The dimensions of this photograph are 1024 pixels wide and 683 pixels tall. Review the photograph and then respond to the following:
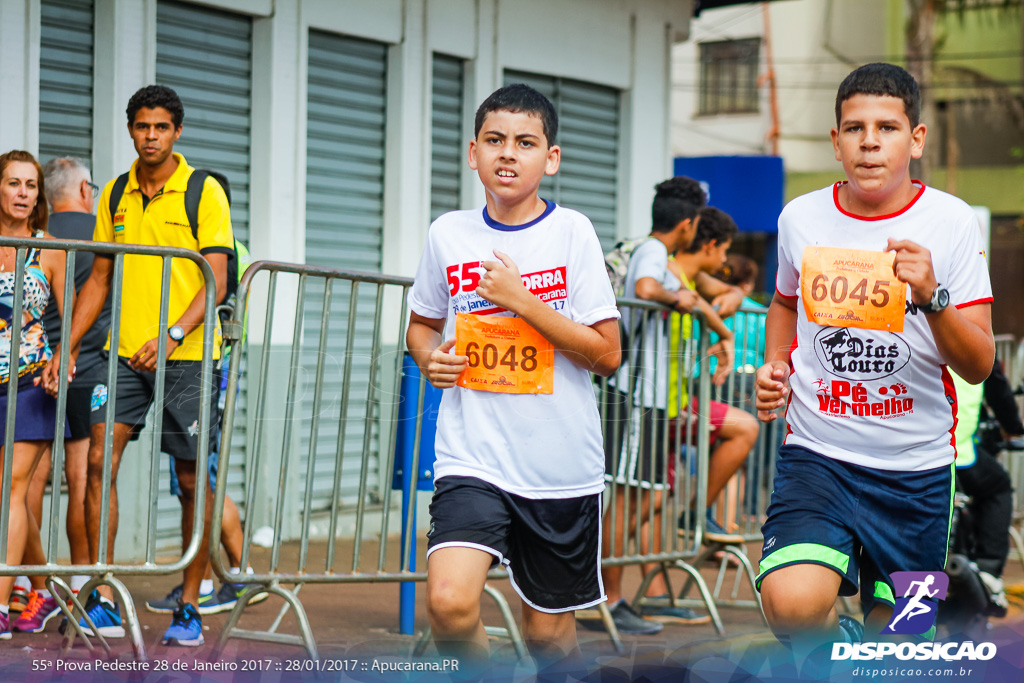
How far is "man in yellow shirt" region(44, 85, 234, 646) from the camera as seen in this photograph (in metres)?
5.20

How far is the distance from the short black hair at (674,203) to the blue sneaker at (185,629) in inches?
121

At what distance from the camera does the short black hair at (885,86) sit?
346 cm

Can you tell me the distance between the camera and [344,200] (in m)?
8.92

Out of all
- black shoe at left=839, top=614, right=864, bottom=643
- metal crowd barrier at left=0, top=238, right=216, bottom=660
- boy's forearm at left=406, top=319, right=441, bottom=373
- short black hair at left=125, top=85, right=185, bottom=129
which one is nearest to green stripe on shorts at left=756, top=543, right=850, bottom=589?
black shoe at left=839, top=614, right=864, bottom=643

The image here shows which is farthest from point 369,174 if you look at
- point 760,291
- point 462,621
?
point 760,291

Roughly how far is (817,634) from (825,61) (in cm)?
2553

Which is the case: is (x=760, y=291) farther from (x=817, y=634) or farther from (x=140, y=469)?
(x=817, y=634)

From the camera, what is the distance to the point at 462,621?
337 cm

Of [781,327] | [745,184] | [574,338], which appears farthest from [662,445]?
[745,184]

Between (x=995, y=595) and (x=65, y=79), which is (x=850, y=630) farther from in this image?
(x=65, y=79)

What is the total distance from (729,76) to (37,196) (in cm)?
2533

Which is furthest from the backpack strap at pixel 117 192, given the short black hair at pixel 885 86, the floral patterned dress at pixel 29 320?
the short black hair at pixel 885 86

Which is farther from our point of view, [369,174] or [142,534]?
[369,174]

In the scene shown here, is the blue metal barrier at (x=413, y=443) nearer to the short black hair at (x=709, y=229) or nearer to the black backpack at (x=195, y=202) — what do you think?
the black backpack at (x=195, y=202)
